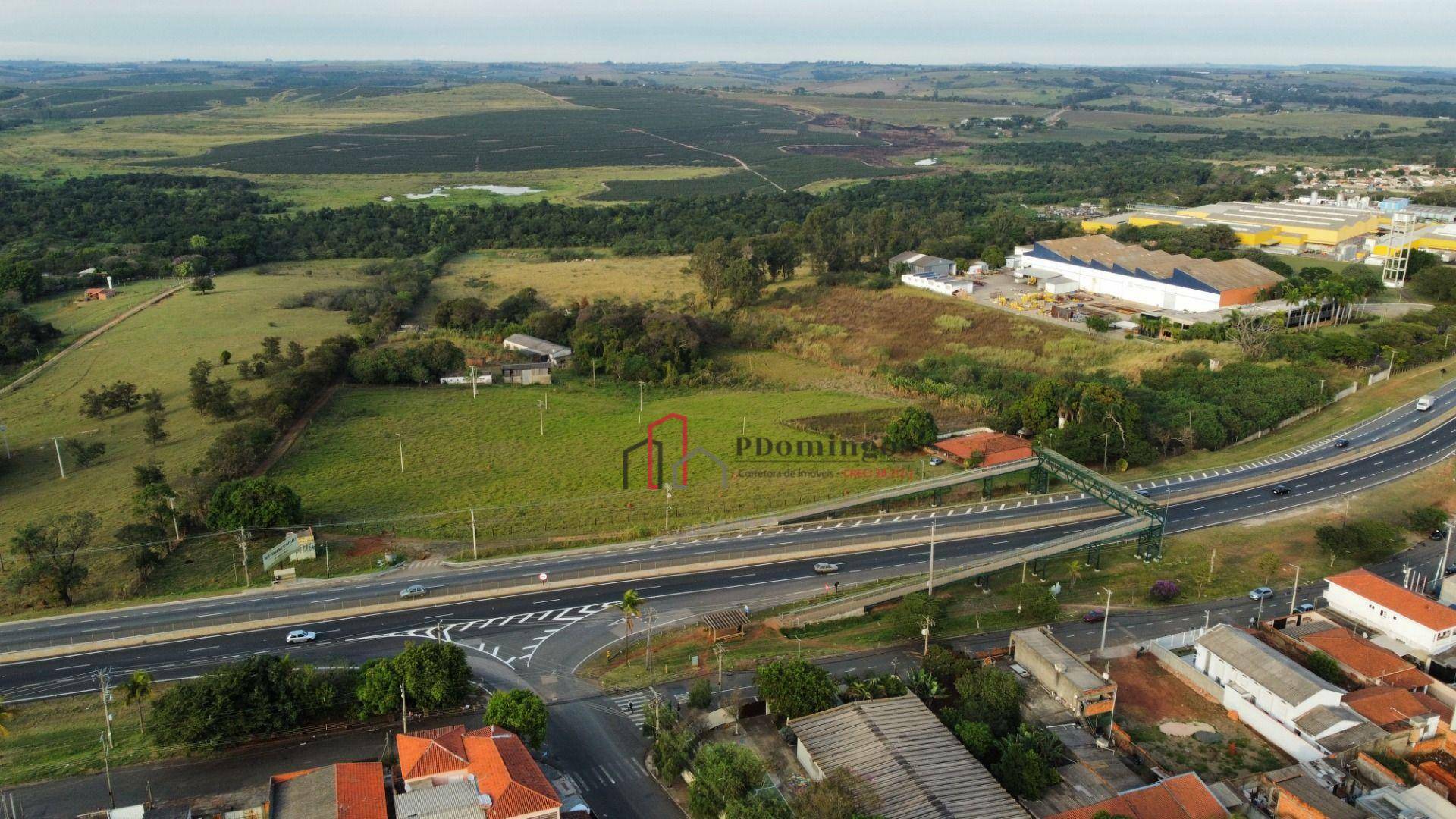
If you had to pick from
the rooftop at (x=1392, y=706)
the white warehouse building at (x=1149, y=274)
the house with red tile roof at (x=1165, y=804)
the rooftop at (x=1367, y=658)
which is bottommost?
the rooftop at (x=1367, y=658)

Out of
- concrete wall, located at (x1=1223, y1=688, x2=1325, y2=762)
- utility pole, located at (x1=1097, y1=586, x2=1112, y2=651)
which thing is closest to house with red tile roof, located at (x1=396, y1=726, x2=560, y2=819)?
utility pole, located at (x1=1097, y1=586, x2=1112, y2=651)

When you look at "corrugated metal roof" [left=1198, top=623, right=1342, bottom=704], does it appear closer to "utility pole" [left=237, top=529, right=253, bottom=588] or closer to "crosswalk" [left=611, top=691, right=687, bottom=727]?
"crosswalk" [left=611, top=691, right=687, bottom=727]

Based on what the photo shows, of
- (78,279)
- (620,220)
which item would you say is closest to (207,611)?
(78,279)

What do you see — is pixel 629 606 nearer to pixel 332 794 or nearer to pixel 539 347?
pixel 332 794

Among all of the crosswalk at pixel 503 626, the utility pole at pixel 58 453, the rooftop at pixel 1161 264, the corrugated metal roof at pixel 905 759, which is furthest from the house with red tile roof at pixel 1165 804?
the rooftop at pixel 1161 264

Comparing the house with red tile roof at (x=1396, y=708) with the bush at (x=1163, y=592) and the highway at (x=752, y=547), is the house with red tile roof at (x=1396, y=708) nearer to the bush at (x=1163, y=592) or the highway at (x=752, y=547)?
the bush at (x=1163, y=592)

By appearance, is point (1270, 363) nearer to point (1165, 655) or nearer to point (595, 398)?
point (1165, 655)
